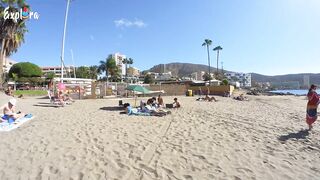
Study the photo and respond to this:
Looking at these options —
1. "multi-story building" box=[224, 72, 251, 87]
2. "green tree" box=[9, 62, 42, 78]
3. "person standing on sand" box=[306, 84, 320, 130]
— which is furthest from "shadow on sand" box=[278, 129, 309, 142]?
"multi-story building" box=[224, 72, 251, 87]

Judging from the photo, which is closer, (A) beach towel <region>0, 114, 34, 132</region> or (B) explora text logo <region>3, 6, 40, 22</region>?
(A) beach towel <region>0, 114, 34, 132</region>

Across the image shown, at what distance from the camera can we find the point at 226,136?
7586mm

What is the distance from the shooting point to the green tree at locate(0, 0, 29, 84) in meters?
25.7

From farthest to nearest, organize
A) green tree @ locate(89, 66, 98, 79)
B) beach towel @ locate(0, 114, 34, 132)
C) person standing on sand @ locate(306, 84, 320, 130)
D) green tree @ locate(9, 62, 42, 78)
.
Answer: green tree @ locate(89, 66, 98, 79)
green tree @ locate(9, 62, 42, 78)
person standing on sand @ locate(306, 84, 320, 130)
beach towel @ locate(0, 114, 34, 132)

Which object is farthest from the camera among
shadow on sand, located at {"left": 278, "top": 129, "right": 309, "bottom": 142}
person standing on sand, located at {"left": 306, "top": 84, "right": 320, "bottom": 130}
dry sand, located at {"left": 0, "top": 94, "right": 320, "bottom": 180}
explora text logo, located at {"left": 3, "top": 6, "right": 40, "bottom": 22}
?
explora text logo, located at {"left": 3, "top": 6, "right": 40, "bottom": 22}

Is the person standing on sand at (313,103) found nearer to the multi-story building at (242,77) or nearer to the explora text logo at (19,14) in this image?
the explora text logo at (19,14)

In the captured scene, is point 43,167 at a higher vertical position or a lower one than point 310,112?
lower

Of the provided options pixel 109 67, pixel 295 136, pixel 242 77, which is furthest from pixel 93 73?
pixel 242 77

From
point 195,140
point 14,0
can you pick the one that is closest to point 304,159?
point 195,140

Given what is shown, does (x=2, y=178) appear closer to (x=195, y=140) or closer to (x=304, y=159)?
(x=195, y=140)

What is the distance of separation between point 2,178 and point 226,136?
573 cm

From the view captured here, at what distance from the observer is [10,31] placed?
86.9 ft

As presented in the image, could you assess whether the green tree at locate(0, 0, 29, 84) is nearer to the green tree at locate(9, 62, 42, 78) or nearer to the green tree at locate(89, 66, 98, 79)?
the green tree at locate(9, 62, 42, 78)

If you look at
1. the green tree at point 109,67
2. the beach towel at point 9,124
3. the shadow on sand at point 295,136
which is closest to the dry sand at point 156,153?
the shadow on sand at point 295,136
